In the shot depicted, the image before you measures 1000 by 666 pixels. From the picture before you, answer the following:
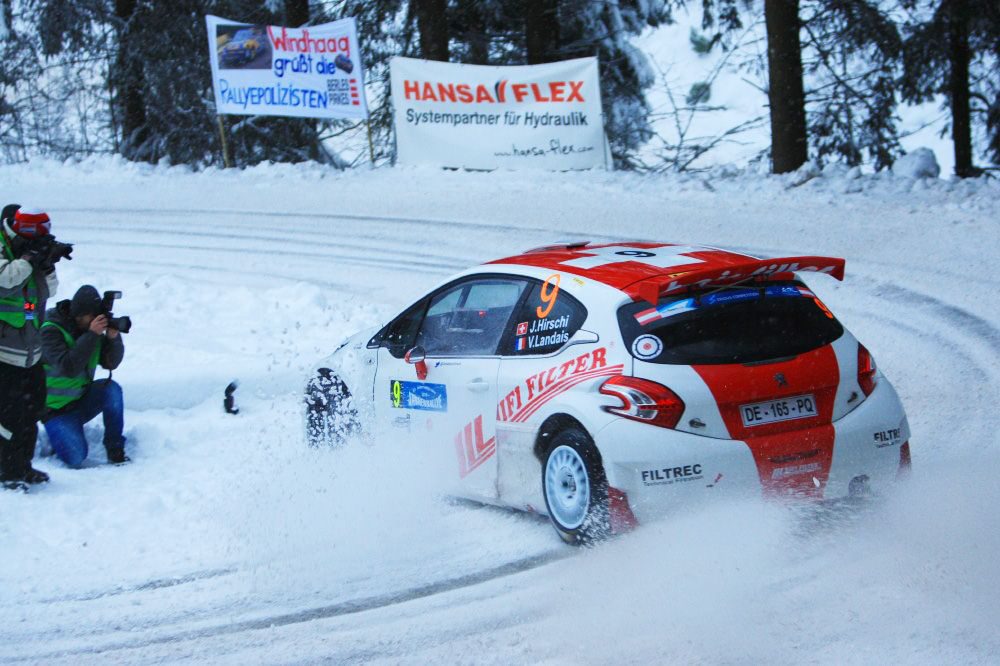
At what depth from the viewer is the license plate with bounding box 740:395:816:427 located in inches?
203

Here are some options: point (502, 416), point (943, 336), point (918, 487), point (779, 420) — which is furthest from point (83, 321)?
point (943, 336)

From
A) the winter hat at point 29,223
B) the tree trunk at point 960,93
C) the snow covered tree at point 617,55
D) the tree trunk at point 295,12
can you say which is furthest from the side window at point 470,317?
the tree trunk at point 295,12

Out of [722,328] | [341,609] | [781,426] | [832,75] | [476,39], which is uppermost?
[476,39]

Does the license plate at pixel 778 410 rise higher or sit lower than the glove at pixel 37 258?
lower

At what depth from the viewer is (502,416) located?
5809 mm

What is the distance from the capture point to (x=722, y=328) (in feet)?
17.4

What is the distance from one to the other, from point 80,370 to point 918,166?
501 inches

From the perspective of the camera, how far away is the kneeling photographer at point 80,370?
24.1 ft

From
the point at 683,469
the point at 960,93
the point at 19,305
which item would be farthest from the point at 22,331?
the point at 960,93

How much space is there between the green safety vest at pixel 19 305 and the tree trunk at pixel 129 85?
18392 mm

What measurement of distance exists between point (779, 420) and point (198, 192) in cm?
1383

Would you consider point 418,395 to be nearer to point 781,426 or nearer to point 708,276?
point 708,276

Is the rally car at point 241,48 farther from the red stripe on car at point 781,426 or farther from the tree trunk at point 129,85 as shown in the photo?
the red stripe on car at point 781,426

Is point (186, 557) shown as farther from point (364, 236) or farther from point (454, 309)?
point (364, 236)
